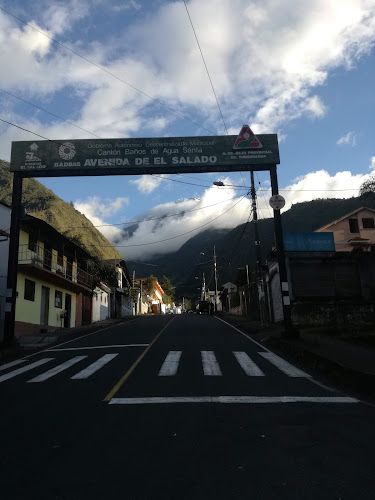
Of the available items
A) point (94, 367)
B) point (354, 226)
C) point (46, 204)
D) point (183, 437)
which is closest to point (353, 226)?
point (354, 226)

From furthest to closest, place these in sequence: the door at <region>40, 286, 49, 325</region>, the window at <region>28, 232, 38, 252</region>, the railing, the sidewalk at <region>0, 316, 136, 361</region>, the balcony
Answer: the door at <region>40, 286, 49, 325</region>
the window at <region>28, 232, 38, 252</region>
the railing
the balcony
the sidewalk at <region>0, 316, 136, 361</region>

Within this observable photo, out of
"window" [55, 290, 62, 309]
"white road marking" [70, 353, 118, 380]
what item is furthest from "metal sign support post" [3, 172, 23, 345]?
"window" [55, 290, 62, 309]

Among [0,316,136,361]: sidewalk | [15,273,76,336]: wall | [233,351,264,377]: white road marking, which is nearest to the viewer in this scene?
[233,351,264,377]: white road marking

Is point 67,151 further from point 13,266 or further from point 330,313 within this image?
point 330,313

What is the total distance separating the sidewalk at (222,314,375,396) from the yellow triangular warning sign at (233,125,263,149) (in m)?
8.90

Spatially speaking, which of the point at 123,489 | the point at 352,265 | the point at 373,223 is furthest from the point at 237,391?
the point at 373,223

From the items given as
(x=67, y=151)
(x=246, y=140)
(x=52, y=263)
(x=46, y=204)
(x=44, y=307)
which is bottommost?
(x=44, y=307)

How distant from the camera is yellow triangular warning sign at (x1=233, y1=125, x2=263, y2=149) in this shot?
63.8 ft

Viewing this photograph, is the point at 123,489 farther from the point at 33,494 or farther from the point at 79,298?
the point at 79,298

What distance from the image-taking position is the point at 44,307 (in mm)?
30609

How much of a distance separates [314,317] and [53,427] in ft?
64.7

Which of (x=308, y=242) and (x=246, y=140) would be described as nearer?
(x=246, y=140)

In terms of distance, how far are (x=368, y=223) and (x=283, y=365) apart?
1607 inches

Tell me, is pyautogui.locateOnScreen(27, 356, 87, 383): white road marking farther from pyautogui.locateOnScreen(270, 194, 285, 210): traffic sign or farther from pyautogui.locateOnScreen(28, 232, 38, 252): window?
pyautogui.locateOnScreen(28, 232, 38, 252): window
